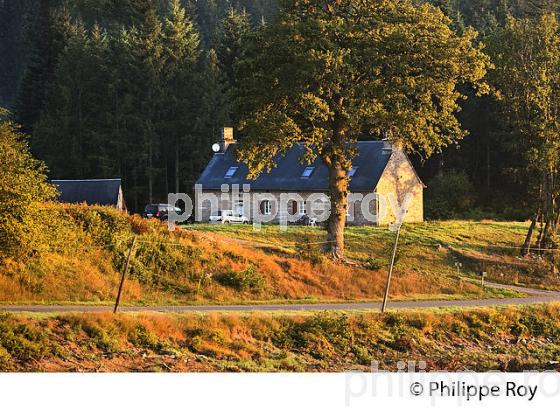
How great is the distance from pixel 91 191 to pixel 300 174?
1498 cm

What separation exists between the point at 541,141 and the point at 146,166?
3829cm

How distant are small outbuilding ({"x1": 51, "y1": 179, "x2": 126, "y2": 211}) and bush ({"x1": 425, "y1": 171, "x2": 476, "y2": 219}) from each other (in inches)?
945

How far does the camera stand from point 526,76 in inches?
2160

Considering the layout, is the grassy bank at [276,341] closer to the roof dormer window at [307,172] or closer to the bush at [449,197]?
the roof dormer window at [307,172]

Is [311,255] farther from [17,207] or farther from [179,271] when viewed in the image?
[17,207]

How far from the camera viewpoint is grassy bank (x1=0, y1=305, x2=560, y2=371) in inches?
1078

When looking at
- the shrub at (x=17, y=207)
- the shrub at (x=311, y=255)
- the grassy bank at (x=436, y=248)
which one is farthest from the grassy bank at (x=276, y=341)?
the grassy bank at (x=436, y=248)

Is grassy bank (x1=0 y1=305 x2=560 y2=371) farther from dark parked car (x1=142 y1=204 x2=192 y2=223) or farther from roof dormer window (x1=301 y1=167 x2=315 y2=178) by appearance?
dark parked car (x1=142 y1=204 x2=192 y2=223)

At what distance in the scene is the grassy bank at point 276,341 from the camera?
27.4 meters

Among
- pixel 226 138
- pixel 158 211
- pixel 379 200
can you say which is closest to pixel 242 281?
pixel 379 200

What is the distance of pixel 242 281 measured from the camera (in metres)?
38.7

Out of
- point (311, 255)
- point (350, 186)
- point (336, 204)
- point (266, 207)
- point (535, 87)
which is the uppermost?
point (535, 87)

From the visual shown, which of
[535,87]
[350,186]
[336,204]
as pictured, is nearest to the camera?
[336,204]

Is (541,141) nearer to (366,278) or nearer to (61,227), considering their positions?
(366,278)
